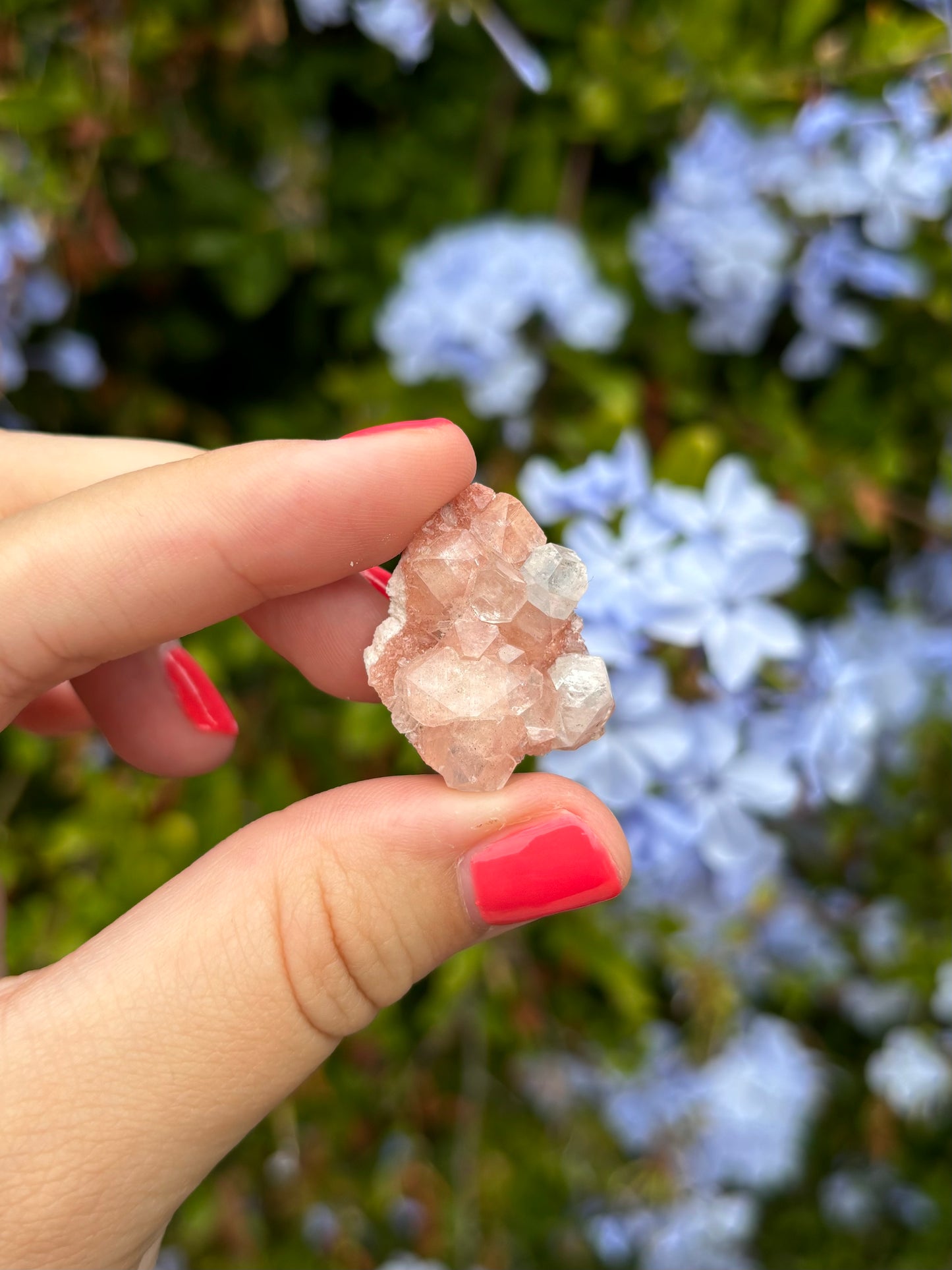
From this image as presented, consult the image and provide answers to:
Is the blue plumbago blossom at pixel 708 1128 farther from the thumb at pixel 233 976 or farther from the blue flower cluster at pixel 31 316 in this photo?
the blue flower cluster at pixel 31 316

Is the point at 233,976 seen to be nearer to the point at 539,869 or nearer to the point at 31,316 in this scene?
the point at 539,869

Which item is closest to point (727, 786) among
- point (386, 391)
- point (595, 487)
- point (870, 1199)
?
point (595, 487)

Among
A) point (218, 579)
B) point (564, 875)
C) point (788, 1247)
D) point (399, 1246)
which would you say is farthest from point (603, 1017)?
point (218, 579)

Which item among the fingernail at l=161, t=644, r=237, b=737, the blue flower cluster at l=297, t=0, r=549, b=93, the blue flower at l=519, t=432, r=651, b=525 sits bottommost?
the fingernail at l=161, t=644, r=237, b=737

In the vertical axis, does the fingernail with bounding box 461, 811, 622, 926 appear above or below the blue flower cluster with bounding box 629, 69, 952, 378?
below

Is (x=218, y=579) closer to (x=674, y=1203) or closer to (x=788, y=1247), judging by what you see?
(x=674, y=1203)

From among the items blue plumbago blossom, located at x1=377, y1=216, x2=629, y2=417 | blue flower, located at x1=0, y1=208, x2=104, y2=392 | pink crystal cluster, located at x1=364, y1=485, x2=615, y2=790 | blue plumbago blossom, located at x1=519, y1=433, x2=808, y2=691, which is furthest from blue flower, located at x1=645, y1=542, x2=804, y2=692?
blue flower, located at x1=0, y1=208, x2=104, y2=392

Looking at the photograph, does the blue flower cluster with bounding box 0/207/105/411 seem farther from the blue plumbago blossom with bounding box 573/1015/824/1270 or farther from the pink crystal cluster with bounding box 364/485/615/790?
the blue plumbago blossom with bounding box 573/1015/824/1270
